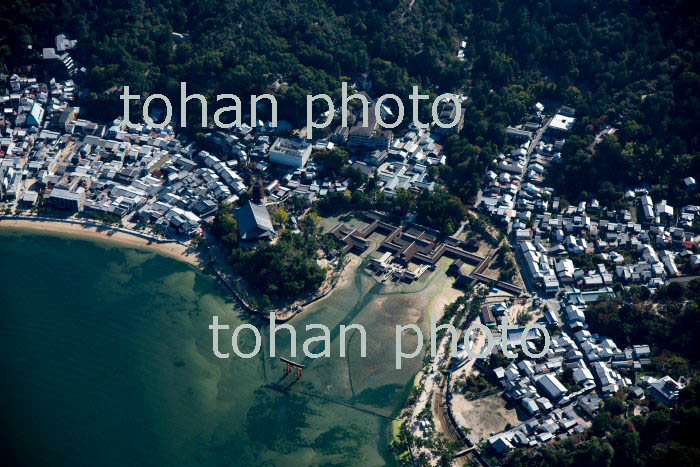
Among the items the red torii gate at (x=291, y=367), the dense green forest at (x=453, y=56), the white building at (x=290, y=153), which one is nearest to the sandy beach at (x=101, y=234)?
the white building at (x=290, y=153)

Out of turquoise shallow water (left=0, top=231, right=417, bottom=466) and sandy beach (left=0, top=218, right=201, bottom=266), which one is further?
sandy beach (left=0, top=218, right=201, bottom=266)

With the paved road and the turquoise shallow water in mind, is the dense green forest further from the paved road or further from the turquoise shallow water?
the turquoise shallow water

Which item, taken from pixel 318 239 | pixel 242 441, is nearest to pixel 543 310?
pixel 318 239

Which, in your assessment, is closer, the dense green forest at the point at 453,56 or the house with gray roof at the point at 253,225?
the house with gray roof at the point at 253,225

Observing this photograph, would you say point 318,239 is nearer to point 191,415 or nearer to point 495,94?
point 191,415

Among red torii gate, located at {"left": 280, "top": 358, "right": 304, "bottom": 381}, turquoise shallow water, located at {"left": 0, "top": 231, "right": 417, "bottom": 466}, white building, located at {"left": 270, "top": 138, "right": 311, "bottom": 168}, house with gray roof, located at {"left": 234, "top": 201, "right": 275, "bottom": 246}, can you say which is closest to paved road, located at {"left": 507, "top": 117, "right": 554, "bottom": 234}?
turquoise shallow water, located at {"left": 0, "top": 231, "right": 417, "bottom": 466}

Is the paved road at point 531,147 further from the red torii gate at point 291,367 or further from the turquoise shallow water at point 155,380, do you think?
the red torii gate at point 291,367

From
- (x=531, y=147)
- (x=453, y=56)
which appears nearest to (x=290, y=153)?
(x=531, y=147)
